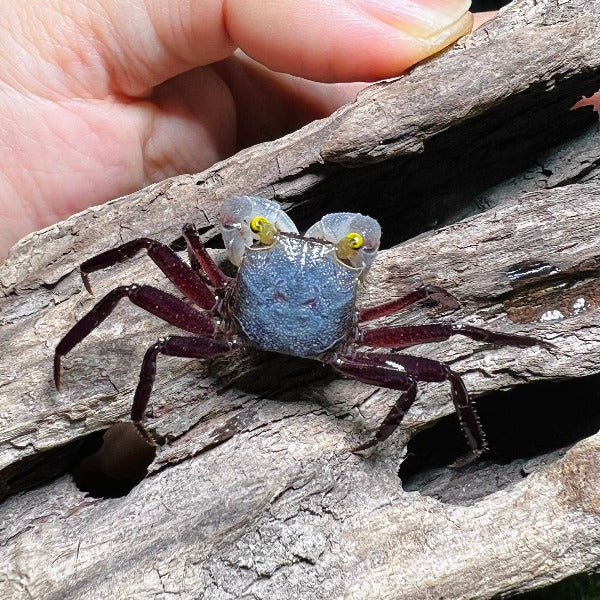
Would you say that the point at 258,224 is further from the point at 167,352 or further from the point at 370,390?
the point at 370,390

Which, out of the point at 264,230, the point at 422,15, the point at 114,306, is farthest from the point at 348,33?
the point at 114,306

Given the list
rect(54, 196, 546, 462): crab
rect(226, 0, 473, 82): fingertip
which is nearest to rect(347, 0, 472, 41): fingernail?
rect(226, 0, 473, 82): fingertip

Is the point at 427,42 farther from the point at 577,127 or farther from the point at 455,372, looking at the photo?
the point at 455,372

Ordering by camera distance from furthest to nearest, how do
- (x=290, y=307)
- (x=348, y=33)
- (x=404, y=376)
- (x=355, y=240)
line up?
(x=348, y=33) < (x=290, y=307) < (x=355, y=240) < (x=404, y=376)

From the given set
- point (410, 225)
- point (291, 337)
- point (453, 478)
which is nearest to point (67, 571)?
point (291, 337)

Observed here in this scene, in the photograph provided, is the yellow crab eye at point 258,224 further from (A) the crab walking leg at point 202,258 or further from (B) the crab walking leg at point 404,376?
(B) the crab walking leg at point 404,376
